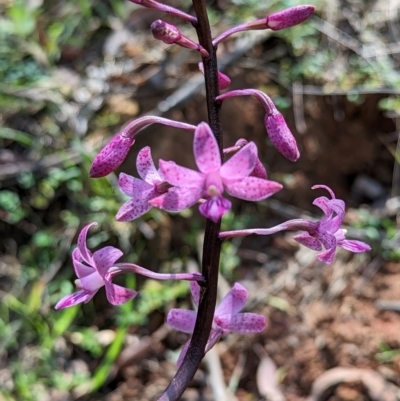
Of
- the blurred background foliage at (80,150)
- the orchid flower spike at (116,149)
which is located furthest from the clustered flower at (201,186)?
the blurred background foliage at (80,150)

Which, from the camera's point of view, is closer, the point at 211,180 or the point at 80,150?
the point at 211,180

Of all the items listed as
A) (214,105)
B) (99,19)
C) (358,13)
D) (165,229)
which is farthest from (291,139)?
(99,19)

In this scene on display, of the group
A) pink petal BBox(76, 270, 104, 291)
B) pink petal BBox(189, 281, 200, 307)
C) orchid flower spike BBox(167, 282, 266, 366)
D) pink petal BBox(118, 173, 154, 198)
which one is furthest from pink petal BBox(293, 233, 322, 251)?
pink petal BBox(76, 270, 104, 291)

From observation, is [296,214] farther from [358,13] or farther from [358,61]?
[358,13]

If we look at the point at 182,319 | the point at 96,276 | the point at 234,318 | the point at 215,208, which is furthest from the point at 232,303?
the point at 215,208

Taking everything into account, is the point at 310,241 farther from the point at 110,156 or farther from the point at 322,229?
the point at 110,156

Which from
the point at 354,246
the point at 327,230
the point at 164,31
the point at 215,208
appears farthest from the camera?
the point at 354,246

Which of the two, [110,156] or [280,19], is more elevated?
[280,19]
